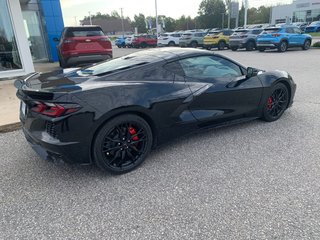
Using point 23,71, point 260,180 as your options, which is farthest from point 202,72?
point 23,71

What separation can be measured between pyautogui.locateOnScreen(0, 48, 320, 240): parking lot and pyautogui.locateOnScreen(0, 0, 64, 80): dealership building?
5843 mm

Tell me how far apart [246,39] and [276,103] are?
1615 centimetres

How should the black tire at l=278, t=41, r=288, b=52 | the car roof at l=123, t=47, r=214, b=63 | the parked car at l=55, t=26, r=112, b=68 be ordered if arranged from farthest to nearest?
the black tire at l=278, t=41, r=288, b=52 → the parked car at l=55, t=26, r=112, b=68 → the car roof at l=123, t=47, r=214, b=63

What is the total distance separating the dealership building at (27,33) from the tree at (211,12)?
196 feet

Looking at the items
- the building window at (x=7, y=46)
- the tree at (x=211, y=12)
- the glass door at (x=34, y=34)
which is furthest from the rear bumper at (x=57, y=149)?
the tree at (x=211, y=12)

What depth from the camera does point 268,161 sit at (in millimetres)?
3168

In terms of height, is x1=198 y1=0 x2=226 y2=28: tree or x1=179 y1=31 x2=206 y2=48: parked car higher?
x1=198 y1=0 x2=226 y2=28: tree

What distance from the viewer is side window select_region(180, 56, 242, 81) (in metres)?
3.56

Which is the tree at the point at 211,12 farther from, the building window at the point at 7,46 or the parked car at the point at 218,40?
the building window at the point at 7,46

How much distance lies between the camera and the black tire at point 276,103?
4.34 m

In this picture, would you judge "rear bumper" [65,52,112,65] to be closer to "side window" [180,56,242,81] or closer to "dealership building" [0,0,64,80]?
"dealership building" [0,0,64,80]

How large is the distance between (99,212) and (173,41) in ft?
84.8

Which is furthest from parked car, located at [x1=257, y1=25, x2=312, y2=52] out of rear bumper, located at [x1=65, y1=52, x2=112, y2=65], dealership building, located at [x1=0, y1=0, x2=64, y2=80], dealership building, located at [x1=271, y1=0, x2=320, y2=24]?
dealership building, located at [x1=271, y1=0, x2=320, y2=24]

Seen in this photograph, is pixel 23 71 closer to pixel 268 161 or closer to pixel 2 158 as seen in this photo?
pixel 2 158
